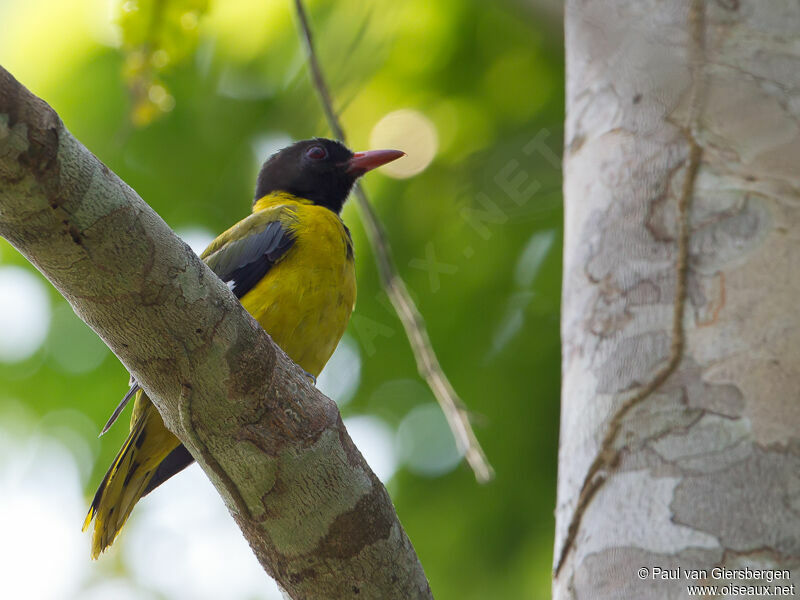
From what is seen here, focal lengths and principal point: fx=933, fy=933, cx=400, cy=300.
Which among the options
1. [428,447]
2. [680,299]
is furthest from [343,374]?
[680,299]

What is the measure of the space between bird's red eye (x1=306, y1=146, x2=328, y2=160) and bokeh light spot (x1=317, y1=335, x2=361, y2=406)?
91 centimetres

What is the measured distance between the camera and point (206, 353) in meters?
1.86

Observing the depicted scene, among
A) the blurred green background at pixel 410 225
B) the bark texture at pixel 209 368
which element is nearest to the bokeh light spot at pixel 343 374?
the blurred green background at pixel 410 225

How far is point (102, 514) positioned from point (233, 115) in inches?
86.0

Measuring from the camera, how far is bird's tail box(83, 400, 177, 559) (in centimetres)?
292

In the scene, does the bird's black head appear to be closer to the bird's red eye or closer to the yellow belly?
the bird's red eye

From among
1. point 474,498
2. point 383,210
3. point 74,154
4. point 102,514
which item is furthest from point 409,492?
point 74,154

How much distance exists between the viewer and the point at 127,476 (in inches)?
119

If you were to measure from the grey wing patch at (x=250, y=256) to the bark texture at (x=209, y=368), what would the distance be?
1346mm

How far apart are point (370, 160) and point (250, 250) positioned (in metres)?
1.10

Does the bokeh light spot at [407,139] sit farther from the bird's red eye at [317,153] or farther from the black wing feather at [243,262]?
the black wing feather at [243,262]

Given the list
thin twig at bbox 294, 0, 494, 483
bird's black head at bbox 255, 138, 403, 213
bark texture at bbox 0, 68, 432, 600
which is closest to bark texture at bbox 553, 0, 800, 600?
bark texture at bbox 0, 68, 432, 600

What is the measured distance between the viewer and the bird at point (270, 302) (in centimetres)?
296

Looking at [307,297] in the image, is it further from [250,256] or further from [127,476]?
[127,476]
